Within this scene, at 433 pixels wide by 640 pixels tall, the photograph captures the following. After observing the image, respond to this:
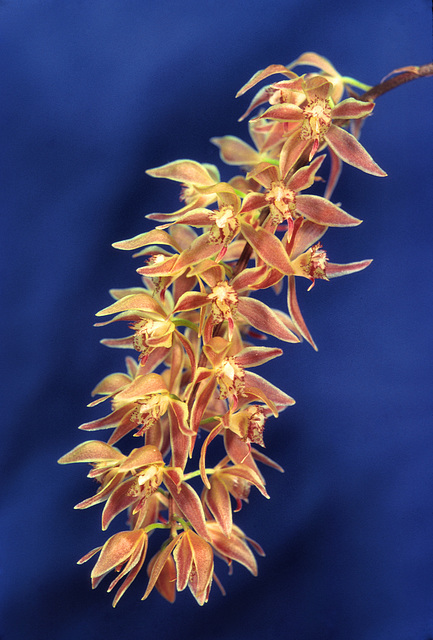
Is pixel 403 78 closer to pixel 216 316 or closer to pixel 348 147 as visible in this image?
pixel 348 147

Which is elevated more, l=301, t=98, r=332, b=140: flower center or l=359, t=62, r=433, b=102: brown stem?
l=359, t=62, r=433, b=102: brown stem

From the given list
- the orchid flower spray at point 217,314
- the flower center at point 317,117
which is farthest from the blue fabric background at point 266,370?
the flower center at point 317,117

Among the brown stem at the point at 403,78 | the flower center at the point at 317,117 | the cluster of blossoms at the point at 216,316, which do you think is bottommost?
the cluster of blossoms at the point at 216,316

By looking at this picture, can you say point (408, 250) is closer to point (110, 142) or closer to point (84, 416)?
point (110, 142)

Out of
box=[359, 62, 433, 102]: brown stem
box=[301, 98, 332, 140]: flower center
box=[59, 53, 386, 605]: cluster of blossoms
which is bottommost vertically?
box=[59, 53, 386, 605]: cluster of blossoms

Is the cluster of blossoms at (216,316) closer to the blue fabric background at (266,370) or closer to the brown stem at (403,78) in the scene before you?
the brown stem at (403,78)

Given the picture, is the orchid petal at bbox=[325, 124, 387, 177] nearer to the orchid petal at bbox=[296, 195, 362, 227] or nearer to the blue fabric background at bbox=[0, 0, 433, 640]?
the orchid petal at bbox=[296, 195, 362, 227]

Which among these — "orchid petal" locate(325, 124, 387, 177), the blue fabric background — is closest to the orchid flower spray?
"orchid petal" locate(325, 124, 387, 177)

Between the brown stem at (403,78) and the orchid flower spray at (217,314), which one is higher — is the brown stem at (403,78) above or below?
above
